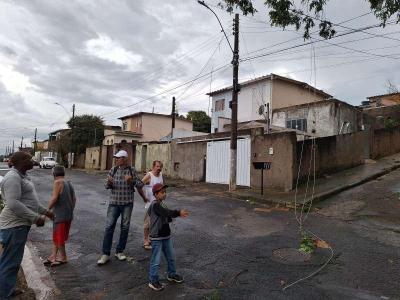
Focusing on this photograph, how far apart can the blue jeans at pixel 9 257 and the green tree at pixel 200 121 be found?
5101 centimetres

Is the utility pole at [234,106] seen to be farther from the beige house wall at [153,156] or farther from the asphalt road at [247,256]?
the beige house wall at [153,156]

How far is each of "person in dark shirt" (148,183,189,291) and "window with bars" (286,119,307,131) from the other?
21606mm

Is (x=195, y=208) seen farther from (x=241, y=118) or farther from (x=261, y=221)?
(x=241, y=118)

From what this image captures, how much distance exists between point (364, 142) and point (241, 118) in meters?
14.8

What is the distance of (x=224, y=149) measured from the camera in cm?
2031

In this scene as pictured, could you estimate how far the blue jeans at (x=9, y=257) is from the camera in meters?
4.56

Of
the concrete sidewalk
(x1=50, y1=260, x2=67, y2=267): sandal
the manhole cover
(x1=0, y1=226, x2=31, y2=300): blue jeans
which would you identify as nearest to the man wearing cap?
(x1=50, y1=260, x2=67, y2=267): sandal

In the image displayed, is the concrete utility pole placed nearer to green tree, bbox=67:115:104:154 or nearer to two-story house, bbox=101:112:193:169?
two-story house, bbox=101:112:193:169

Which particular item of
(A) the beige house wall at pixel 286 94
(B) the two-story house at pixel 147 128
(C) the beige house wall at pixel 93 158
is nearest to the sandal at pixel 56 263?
(A) the beige house wall at pixel 286 94

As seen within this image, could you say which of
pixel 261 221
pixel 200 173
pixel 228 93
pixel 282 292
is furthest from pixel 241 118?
pixel 282 292

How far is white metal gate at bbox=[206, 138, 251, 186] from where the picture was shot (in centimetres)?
1830

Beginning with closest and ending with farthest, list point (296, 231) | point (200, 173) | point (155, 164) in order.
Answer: point (155, 164)
point (296, 231)
point (200, 173)

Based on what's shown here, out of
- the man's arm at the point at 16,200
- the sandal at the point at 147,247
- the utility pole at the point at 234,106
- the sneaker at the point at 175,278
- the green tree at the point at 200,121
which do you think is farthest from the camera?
the green tree at the point at 200,121

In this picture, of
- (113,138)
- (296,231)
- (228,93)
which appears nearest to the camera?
(296,231)
